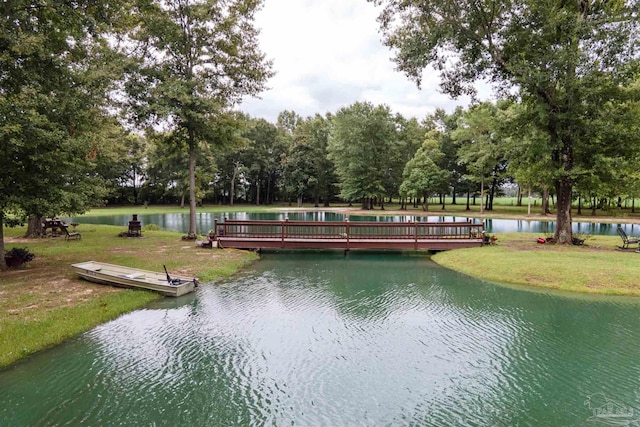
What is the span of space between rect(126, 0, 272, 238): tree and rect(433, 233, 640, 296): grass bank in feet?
47.7

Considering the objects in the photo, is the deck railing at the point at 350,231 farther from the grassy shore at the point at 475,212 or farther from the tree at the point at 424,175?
the tree at the point at 424,175

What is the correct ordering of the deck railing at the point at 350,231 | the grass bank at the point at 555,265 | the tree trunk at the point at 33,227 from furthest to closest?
the tree trunk at the point at 33,227, the deck railing at the point at 350,231, the grass bank at the point at 555,265

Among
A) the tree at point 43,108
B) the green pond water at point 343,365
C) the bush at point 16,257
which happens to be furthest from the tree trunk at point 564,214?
the bush at point 16,257

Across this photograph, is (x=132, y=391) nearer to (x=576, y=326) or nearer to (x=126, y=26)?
(x=576, y=326)

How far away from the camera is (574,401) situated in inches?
219

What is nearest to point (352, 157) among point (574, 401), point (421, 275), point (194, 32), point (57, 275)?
point (194, 32)

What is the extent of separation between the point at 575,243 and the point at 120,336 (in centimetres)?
2004

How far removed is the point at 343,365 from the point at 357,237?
12145 millimetres

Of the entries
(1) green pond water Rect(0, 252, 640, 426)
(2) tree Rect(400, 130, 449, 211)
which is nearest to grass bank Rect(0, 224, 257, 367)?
(1) green pond water Rect(0, 252, 640, 426)

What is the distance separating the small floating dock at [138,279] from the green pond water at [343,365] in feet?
1.78

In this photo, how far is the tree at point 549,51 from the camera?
607 inches

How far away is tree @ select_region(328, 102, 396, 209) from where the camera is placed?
2100 inches

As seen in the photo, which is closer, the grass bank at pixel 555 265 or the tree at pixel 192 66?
the grass bank at pixel 555 265

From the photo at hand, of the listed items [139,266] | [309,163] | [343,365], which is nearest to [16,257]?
[139,266]
